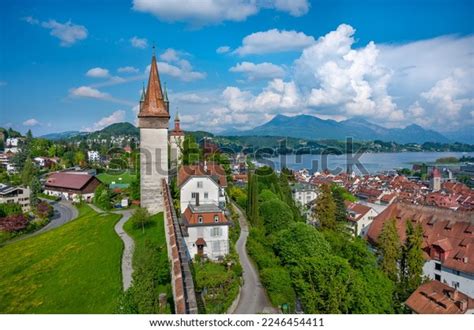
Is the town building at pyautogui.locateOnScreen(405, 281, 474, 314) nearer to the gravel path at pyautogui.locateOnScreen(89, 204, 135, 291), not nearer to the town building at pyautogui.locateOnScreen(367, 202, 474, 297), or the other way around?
the town building at pyautogui.locateOnScreen(367, 202, 474, 297)

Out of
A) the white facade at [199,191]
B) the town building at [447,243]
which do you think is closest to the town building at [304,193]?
the town building at [447,243]

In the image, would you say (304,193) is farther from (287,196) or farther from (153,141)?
(153,141)

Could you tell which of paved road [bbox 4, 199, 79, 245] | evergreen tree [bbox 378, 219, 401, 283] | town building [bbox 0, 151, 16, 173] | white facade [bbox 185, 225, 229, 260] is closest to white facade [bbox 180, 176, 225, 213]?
white facade [bbox 185, 225, 229, 260]

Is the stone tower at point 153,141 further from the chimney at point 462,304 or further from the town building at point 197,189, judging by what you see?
the chimney at point 462,304

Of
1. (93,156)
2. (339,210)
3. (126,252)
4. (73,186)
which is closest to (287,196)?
(339,210)
